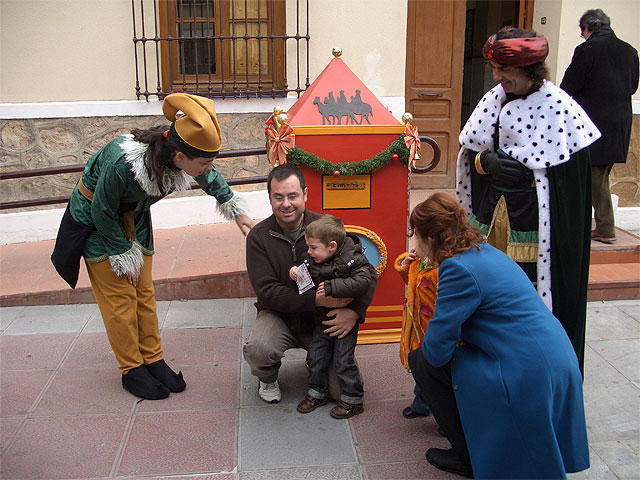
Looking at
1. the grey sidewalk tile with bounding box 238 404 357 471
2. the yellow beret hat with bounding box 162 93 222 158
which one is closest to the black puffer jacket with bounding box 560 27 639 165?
the grey sidewalk tile with bounding box 238 404 357 471

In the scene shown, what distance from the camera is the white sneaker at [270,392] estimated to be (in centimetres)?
342

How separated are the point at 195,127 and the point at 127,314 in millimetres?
1114

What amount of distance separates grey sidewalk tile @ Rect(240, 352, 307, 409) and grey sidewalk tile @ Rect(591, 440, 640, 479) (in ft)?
4.96

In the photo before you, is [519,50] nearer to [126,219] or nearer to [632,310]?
[126,219]

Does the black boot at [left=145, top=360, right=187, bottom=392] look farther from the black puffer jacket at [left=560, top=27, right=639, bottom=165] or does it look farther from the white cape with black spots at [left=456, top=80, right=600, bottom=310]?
the black puffer jacket at [left=560, top=27, right=639, bottom=165]

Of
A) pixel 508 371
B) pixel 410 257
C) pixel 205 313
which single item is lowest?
pixel 205 313

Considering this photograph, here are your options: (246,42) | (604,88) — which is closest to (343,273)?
(604,88)

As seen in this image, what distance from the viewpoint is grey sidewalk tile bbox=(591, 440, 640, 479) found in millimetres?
2834

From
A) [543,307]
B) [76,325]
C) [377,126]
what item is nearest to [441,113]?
[377,126]

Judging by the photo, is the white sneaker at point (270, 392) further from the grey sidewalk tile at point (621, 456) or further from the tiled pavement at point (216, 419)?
the grey sidewalk tile at point (621, 456)

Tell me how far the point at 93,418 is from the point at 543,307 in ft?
7.51

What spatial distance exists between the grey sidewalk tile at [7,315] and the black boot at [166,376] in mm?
1457

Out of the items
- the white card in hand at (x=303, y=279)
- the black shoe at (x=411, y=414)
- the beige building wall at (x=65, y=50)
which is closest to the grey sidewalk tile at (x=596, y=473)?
the black shoe at (x=411, y=414)

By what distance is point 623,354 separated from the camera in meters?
4.04
